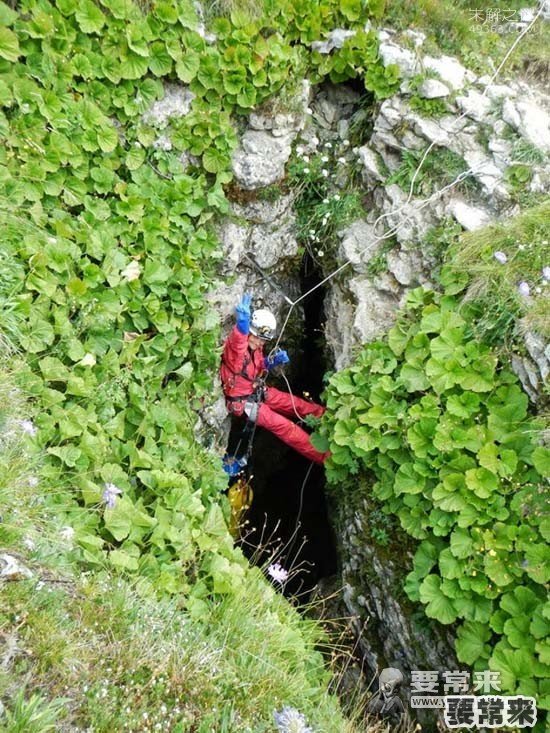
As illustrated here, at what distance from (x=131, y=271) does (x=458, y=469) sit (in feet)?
10.3

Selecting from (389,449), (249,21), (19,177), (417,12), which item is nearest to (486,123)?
(417,12)

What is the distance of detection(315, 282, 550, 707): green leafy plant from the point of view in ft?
14.6

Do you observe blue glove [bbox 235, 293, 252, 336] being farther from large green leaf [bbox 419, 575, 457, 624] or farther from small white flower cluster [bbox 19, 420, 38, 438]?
large green leaf [bbox 419, 575, 457, 624]

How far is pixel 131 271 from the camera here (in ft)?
16.8

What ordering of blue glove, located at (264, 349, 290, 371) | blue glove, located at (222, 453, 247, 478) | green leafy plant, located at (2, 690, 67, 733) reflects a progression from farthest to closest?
1. blue glove, located at (264, 349, 290, 371)
2. blue glove, located at (222, 453, 247, 478)
3. green leafy plant, located at (2, 690, 67, 733)

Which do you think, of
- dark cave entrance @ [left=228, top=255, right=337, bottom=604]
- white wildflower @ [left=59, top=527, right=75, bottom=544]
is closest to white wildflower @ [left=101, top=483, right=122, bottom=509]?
white wildflower @ [left=59, top=527, right=75, bottom=544]

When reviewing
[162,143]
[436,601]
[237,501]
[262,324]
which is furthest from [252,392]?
[436,601]

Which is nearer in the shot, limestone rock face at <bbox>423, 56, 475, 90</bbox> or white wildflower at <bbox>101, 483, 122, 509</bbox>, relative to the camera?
white wildflower at <bbox>101, 483, 122, 509</bbox>

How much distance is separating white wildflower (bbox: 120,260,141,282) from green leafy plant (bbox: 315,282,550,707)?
2.05 metres

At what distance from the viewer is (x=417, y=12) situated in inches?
256

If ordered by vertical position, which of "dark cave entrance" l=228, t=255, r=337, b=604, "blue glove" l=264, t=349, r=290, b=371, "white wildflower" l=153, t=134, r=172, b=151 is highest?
"white wildflower" l=153, t=134, r=172, b=151

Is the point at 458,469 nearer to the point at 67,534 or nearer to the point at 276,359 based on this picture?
the point at 276,359

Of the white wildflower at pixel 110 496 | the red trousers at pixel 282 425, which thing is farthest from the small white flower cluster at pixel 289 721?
the red trousers at pixel 282 425

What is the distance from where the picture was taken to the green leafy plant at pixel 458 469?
175 inches
